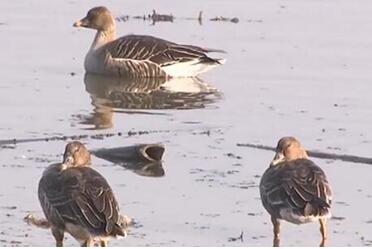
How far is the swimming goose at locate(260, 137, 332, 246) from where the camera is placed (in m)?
9.77

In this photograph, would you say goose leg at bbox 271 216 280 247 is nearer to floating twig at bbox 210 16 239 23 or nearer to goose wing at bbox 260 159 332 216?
goose wing at bbox 260 159 332 216

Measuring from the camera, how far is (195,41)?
21.8 metres

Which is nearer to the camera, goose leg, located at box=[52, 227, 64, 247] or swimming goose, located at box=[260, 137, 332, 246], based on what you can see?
goose leg, located at box=[52, 227, 64, 247]

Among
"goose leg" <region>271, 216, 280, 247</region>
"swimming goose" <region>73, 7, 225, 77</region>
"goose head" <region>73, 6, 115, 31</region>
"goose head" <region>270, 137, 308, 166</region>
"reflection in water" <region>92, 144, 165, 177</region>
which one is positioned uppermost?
"goose head" <region>73, 6, 115, 31</region>

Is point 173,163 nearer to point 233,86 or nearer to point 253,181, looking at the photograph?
point 253,181

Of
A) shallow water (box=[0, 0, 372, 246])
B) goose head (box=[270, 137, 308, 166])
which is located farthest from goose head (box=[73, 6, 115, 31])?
goose head (box=[270, 137, 308, 166])

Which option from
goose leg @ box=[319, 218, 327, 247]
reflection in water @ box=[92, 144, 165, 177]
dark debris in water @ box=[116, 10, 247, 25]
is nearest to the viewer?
goose leg @ box=[319, 218, 327, 247]

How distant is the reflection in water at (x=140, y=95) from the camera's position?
16208mm

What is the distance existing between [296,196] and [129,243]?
4.04 ft

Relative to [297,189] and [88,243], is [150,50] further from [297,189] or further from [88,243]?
[88,243]

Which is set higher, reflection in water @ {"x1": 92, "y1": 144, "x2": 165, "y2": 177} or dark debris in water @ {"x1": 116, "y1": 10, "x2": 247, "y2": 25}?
dark debris in water @ {"x1": 116, "y1": 10, "x2": 247, "y2": 25}

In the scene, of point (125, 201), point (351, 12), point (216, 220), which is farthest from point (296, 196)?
point (351, 12)

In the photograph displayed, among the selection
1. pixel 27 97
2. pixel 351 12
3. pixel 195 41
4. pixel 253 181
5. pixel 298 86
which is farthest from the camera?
pixel 351 12

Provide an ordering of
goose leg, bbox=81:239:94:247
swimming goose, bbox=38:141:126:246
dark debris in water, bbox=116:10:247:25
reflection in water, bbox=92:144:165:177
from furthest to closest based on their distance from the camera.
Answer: dark debris in water, bbox=116:10:247:25 < reflection in water, bbox=92:144:165:177 < goose leg, bbox=81:239:94:247 < swimming goose, bbox=38:141:126:246
